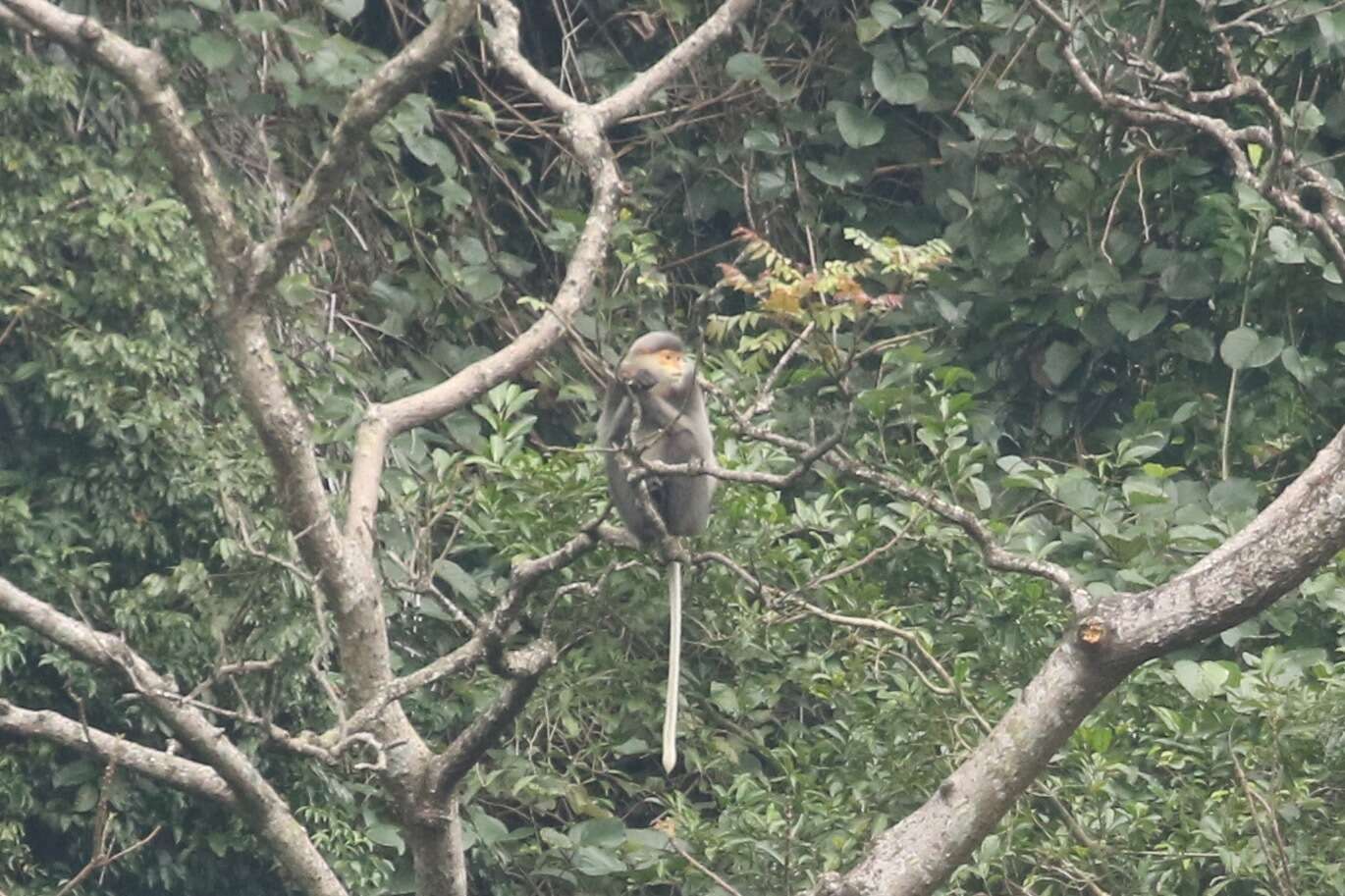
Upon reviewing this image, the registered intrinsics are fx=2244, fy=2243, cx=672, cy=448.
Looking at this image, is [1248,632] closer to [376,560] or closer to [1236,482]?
[1236,482]

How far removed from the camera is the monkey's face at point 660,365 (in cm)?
532

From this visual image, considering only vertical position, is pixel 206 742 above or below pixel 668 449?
below

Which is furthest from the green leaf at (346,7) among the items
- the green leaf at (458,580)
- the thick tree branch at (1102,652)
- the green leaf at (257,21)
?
the thick tree branch at (1102,652)

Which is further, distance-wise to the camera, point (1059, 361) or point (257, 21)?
point (1059, 361)

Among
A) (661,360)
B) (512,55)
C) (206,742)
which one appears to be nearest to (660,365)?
(661,360)

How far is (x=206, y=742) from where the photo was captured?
359 centimetres

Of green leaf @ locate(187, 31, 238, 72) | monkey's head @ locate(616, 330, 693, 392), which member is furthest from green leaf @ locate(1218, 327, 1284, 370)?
green leaf @ locate(187, 31, 238, 72)

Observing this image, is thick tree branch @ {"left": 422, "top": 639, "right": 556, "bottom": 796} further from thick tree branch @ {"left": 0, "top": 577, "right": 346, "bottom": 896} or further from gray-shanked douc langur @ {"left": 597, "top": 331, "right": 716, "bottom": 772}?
gray-shanked douc langur @ {"left": 597, "top": 331, "right": 716, "bottom": 772}

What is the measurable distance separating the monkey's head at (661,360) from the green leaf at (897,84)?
155cm

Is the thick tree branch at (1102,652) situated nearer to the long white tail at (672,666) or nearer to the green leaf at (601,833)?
the long white tail at (672,666)

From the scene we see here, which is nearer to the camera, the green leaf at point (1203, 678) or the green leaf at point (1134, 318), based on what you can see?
the green leaf at point (1203, 678)

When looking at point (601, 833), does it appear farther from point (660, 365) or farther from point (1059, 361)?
point (1059, 361)

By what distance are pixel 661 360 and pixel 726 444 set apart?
285 mm

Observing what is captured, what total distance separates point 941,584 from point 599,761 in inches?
37.4
